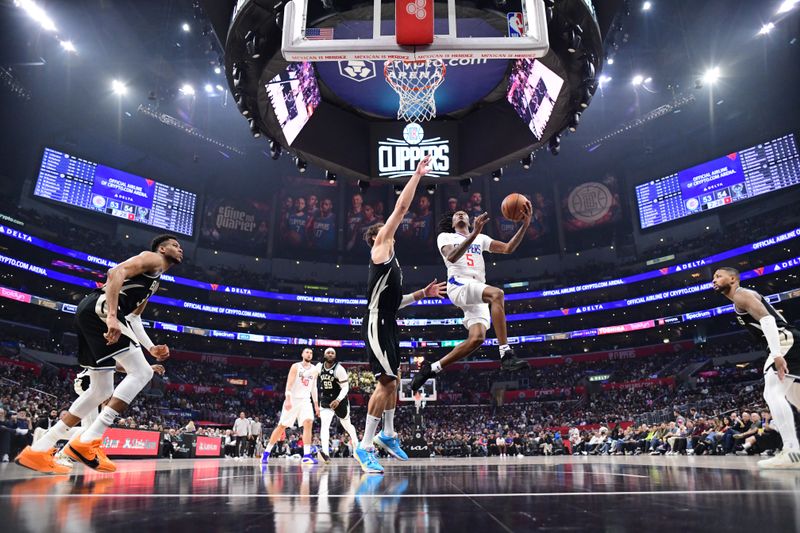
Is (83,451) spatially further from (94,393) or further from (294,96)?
(294,96)

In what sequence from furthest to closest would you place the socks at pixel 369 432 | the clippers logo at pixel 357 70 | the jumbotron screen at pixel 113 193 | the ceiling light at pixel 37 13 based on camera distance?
1. the jumbotron screen at pixel 113 193
2. the ceiling light at pixel 37 13
3. the clippers logo at pixel 357 70
4. the socks at pixel 369 432

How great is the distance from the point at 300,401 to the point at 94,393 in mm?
5259

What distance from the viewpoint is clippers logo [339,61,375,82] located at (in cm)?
919

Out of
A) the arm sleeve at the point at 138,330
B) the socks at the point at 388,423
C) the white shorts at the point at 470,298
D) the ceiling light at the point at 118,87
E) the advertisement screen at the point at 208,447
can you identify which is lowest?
the advertisement screen at the point at 208,447

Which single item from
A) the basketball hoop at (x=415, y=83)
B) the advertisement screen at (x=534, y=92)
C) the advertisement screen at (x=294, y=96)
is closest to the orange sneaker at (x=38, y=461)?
the advertisement screen at (x=294, y=96)

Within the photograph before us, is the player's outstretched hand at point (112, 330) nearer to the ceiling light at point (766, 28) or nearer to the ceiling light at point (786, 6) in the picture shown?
the ceiling light at point (786, 6)

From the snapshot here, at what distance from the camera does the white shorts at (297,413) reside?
30.8ft

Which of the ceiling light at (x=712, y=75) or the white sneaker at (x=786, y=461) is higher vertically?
the ceiling light at (x=712, y=75)

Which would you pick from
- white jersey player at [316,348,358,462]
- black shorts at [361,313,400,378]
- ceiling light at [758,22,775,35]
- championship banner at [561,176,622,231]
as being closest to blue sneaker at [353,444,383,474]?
black shorts at [361,313,400,378]

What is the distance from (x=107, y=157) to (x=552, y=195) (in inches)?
1452

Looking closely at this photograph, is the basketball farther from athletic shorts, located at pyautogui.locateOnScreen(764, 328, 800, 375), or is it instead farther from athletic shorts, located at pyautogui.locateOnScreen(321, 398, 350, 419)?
athletic shorts, located at pyautogui.locateOnScreen(321, 398, 350, 419)

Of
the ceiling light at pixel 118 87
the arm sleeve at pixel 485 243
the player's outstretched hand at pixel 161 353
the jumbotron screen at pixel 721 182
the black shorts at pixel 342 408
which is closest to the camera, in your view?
the player's outstretched hand at pixel 161 353

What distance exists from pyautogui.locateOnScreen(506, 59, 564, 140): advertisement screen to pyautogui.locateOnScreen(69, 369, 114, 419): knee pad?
7.58m

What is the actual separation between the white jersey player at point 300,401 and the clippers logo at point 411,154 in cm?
389
